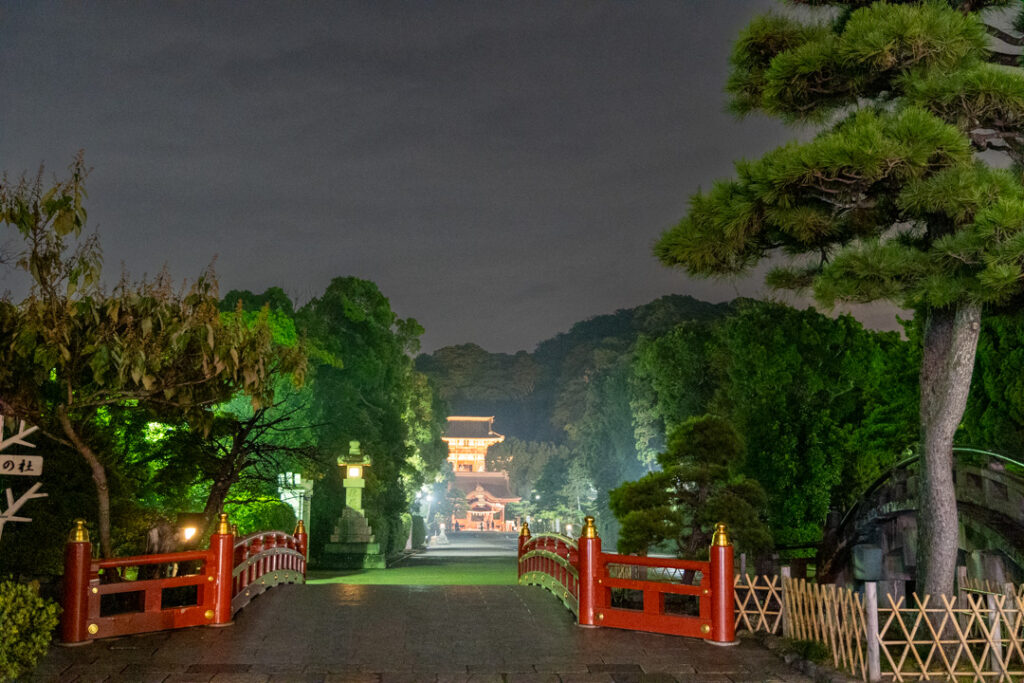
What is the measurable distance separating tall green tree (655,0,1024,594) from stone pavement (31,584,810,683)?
3.36 metres

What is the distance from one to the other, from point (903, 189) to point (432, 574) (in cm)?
1841

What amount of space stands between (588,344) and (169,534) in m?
72.8

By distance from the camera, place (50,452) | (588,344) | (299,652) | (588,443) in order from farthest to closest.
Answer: (588,344) → (588,443) → (50,452) → (299,652)

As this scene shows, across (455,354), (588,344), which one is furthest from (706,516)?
(455,354)

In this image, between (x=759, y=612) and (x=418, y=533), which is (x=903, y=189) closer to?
(x=759, y=612)

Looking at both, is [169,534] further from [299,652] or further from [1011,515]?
[1011,515]

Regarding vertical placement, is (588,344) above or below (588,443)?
above

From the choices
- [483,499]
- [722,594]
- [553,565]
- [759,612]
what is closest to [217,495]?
[553,565]

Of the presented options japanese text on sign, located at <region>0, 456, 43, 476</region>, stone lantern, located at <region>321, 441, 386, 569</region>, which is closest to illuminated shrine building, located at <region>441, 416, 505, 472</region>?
stone lantern, located at <region>321, 441, 386, 569</region>

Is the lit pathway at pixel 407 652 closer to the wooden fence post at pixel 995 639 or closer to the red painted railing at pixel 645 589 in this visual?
the red painted railing at pixel 645 589

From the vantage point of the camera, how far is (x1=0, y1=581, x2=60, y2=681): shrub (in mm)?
7008

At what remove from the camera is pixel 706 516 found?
15.8 m

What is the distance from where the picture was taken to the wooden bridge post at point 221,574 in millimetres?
10586

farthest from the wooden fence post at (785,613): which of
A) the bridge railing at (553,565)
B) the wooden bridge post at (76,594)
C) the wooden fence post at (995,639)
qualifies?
the wooden bridge post at (76,594)
